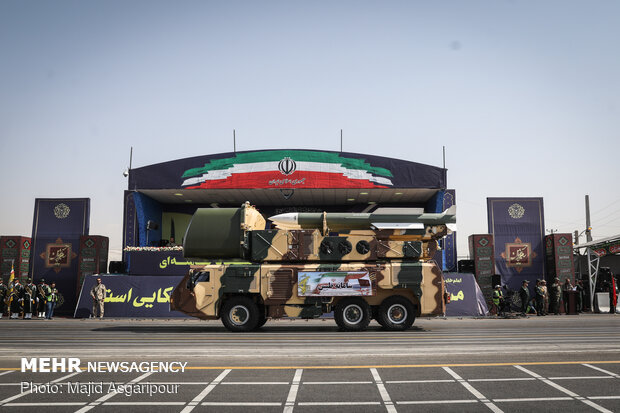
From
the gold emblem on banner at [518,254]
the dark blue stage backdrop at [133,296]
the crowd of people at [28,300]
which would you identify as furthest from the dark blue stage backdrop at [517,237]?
the crowd of people at [28,300]

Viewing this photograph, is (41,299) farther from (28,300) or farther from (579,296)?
(579,296)

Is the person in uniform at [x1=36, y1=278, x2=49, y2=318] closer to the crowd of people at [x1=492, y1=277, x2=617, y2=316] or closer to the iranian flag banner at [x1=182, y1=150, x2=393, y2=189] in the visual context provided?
the iranian flag banner at [x1=182, y1=150, x2=393, y2=189]

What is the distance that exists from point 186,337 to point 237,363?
4.50m

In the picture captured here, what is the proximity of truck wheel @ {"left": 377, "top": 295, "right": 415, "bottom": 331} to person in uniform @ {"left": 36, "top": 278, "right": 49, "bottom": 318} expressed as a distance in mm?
17984

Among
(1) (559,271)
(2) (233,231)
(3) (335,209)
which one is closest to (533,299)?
(1) (559,271)

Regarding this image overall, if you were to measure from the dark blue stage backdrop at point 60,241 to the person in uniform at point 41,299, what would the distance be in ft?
5.15

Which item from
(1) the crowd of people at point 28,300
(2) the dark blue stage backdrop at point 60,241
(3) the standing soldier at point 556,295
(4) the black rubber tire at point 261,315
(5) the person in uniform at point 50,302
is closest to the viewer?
(4) the black rubber tire at point 261,315

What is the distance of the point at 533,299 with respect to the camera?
2683cm

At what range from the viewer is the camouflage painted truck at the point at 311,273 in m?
14.2

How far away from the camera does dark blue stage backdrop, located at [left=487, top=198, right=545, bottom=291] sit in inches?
1075

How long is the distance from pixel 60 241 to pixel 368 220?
20774 millimetres

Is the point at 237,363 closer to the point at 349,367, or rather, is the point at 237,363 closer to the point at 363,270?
the point at 349,367

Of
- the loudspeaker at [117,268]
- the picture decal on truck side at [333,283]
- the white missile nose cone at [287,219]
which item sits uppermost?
the white missile nose cone at [287,219]

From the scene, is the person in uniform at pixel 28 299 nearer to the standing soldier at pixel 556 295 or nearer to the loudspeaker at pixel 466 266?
the loudspeaker at pixel 466 266
